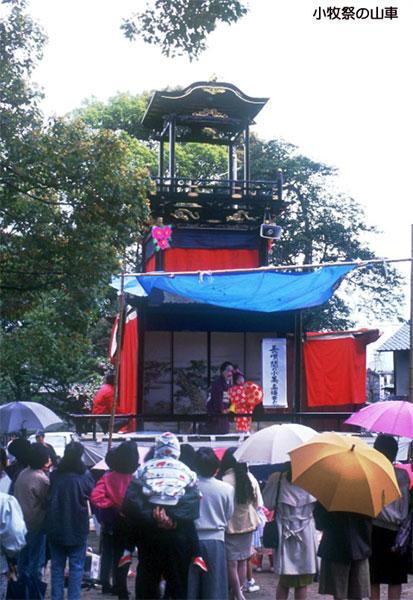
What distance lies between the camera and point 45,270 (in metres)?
10.0

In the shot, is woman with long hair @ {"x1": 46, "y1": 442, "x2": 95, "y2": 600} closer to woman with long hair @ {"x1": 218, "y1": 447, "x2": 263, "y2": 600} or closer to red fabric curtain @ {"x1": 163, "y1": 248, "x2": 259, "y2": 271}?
woman with long hair @ {"x1": 218, "y1": 447, "x2": 263, "y2": 600}

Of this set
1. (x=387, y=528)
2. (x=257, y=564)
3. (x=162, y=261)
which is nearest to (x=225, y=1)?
(x=387, y=528)

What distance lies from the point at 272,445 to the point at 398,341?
24481 mm

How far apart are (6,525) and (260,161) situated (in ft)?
75.7

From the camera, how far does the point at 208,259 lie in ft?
59.3

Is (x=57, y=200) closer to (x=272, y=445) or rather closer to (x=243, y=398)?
(x=272, y=445)

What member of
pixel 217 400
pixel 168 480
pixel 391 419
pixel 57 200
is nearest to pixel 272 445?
pixel 391 419

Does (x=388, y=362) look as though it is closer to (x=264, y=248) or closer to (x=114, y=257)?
(x=264, y=248)

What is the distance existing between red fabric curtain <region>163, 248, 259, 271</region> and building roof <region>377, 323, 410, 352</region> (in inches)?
558

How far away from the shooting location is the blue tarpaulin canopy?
14.5 metres

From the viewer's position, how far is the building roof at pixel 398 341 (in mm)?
31203

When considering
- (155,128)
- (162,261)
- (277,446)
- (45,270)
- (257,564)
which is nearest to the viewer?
(277,446)

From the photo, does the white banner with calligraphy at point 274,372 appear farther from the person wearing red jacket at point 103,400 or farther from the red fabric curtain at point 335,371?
the person wearing red jacket at point 103,400

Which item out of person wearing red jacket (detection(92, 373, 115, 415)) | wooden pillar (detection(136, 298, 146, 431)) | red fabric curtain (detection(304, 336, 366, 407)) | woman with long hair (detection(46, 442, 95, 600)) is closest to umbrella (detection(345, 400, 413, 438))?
woman with long hair (detection(46, 442, 95, 600))
